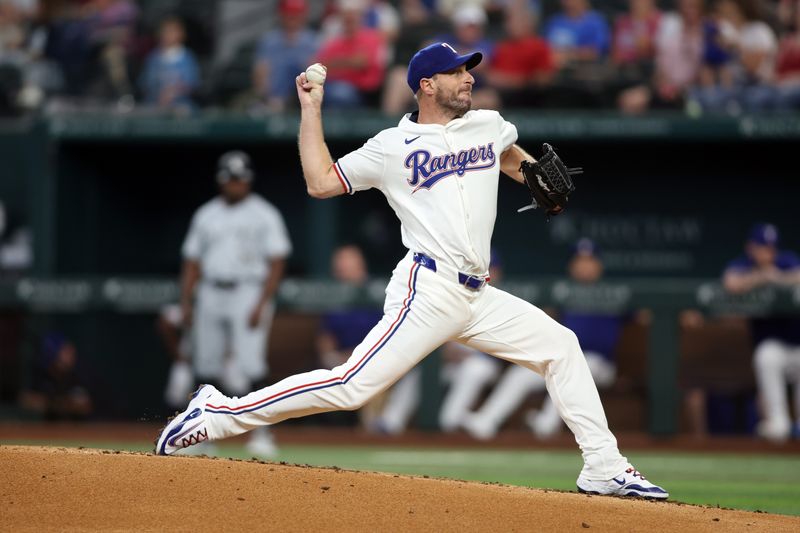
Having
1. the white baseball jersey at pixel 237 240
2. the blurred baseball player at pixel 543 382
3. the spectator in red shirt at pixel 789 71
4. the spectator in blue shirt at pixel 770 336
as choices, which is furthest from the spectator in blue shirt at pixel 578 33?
the white baseball jersey at pixel 237 240

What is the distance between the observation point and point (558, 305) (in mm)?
11430

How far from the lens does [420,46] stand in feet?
42.0

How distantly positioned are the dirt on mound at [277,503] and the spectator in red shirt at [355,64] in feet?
23.9

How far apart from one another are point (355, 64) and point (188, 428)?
7398mm

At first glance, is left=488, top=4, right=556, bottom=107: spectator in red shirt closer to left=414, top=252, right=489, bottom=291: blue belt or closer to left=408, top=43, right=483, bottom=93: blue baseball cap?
left=408, top=43, right=483, bottom=93: blue baseball cap

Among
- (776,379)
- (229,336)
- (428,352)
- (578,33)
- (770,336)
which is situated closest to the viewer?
(428,352)

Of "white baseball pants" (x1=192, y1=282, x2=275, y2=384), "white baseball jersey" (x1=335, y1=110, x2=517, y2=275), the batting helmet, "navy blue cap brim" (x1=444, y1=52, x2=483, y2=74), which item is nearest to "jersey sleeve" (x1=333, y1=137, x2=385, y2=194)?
"white baseball jersey" (x1=335, y1=110, x2=517, y2=275)

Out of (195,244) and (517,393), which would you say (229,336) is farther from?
(517,393)

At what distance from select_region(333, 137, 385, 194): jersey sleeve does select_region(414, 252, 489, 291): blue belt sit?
377 mm

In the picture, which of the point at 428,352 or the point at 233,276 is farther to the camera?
the point at 233,276

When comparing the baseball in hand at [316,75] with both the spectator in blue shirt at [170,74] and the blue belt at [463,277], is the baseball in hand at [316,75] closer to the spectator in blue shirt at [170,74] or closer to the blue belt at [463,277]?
the blue belt at [463,277]

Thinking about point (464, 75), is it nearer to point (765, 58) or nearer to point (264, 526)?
point (264, 526)

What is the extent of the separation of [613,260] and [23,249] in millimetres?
5937

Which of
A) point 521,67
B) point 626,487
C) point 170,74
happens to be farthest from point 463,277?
point 170,74
